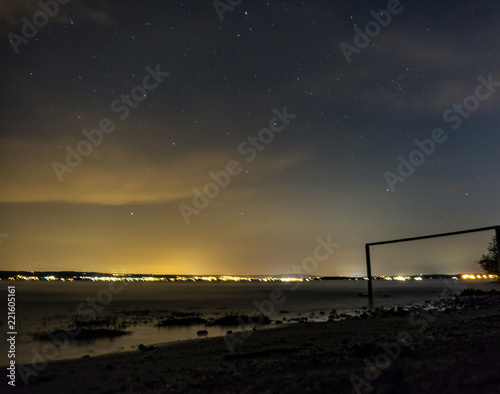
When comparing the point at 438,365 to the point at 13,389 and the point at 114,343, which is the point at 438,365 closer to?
the point at 13,389

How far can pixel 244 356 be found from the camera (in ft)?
A: 31.6

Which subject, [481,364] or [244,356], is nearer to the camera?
[481,364]

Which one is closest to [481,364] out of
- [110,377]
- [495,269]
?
[110,377]

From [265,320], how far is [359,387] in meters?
18.3
